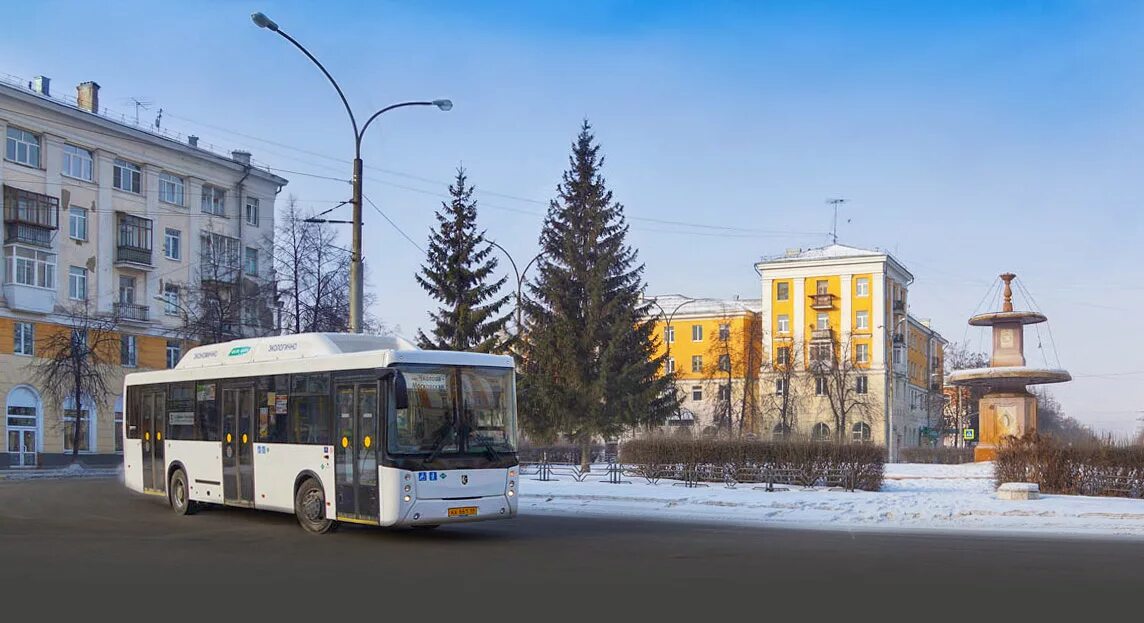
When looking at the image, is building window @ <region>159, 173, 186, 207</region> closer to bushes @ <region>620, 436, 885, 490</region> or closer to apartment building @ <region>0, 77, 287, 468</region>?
apartment building @ <region>0, 77, 287, 468</region>

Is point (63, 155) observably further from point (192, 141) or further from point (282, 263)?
point (282, 263)

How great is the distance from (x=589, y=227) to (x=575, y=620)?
32.6 m

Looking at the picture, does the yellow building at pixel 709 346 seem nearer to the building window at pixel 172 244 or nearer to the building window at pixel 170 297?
the building window at pixel 172 244

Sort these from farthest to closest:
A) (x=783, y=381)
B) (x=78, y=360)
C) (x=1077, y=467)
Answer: (x=783, y=381), (x=78, y=360), (x=1077, y=467)

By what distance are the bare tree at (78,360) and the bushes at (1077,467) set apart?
126ft

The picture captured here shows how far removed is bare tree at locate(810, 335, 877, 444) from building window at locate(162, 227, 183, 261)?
4359cm

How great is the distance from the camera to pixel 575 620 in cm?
933

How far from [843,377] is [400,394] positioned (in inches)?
2687

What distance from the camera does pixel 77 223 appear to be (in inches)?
2093

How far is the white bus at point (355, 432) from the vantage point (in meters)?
15.3

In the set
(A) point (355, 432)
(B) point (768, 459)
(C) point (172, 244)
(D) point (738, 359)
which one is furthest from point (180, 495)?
(D) point (738, 359)

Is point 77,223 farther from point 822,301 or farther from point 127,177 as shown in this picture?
point 822,301

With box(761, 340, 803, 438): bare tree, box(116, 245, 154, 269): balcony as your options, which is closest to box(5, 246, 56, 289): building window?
box(116, 245, 154, 269): balcony

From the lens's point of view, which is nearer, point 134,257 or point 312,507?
point 312,507
